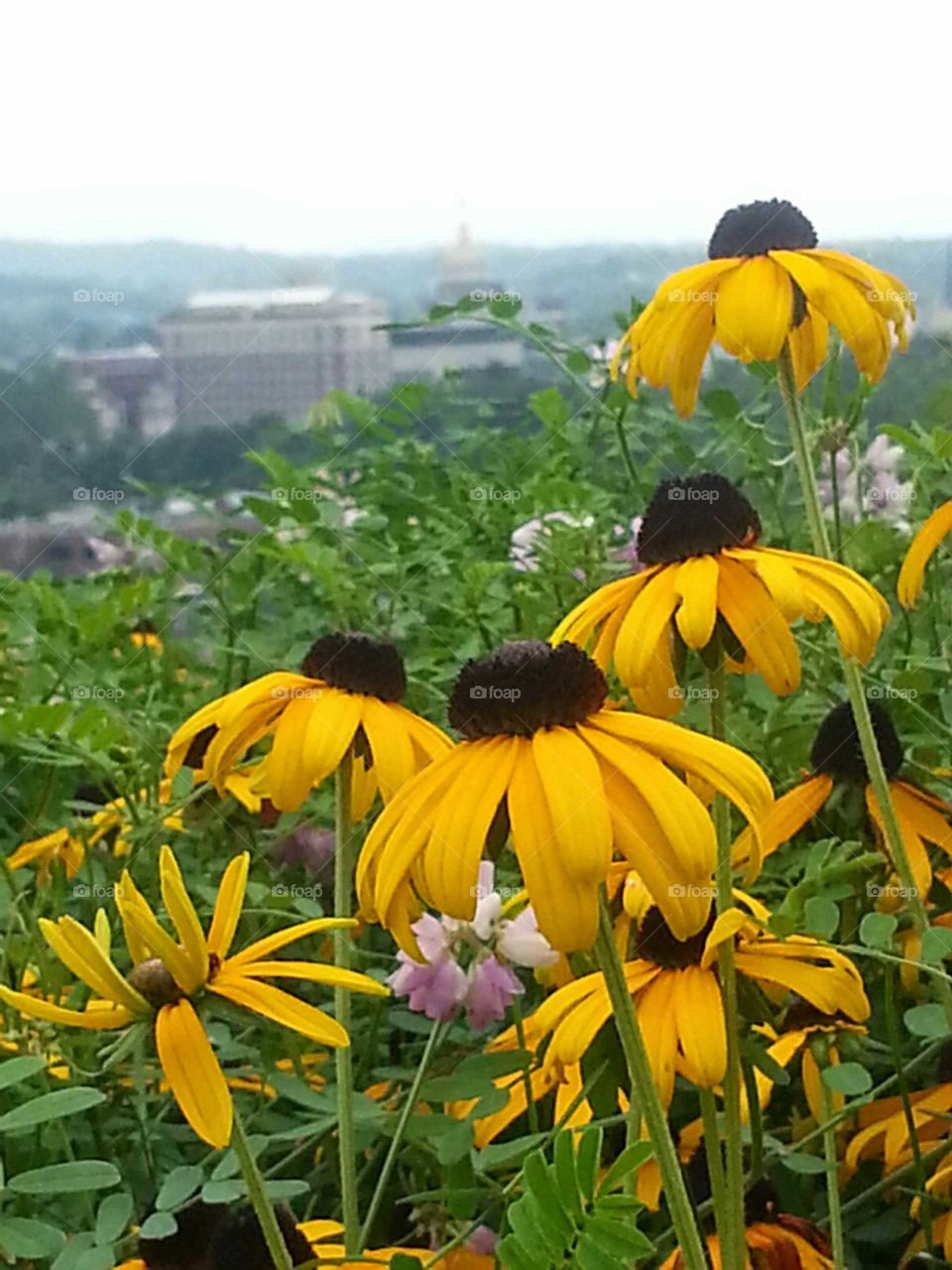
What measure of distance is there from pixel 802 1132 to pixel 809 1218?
32 mm

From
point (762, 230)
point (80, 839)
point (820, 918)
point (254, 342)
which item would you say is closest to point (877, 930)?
point (820, 918)

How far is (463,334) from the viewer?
1.15 metres

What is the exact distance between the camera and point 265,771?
54 cm

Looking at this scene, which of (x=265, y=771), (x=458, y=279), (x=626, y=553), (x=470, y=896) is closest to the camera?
(x=470, y=896)

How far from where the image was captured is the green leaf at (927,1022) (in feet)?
1.56

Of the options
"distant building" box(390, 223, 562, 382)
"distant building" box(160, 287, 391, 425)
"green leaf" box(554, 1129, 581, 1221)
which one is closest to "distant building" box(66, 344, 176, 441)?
"distant building" box(160, 287, 391, 425)

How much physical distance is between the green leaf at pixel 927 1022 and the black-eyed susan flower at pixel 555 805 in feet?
0.42

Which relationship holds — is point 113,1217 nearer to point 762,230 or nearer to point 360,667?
point 360,667

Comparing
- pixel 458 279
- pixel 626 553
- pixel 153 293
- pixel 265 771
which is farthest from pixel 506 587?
pixel 265 771

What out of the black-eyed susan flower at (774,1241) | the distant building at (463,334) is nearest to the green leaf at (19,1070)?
the black-eyed susan flower at (774,1241)

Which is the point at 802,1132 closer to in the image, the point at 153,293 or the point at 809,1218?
the point at 809,1218

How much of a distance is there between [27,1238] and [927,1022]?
298 millimetres

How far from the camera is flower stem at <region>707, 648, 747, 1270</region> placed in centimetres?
42

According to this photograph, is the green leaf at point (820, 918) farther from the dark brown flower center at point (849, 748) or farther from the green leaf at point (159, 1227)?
the green leaf at point (159, 1227)
